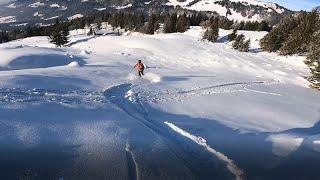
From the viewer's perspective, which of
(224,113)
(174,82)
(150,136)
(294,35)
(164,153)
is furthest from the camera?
(294,35)

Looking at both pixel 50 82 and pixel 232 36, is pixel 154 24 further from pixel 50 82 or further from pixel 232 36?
pixel 50 82

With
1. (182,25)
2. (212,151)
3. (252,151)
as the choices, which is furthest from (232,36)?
(212,151)

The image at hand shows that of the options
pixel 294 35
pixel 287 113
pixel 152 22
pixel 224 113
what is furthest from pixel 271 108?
pixel 152 22

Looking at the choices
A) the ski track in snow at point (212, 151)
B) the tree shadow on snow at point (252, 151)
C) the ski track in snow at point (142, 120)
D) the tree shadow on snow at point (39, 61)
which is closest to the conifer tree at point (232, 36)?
the tree shadow on snow at point (39, 61)

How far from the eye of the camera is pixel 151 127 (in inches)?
803

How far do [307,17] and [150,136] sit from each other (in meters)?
53.3

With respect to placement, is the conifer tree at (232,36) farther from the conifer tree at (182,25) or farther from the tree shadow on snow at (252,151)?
the tree shadow on snow at (252,151)

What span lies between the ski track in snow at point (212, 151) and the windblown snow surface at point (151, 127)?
0.04 meters

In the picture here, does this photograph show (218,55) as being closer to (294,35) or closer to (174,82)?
(294,35)

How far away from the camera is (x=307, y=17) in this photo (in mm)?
66000

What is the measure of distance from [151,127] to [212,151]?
132 inches

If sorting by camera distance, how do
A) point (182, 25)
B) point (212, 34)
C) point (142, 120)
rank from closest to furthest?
point (142, 120)
point (212, 34)
point (182, 25)

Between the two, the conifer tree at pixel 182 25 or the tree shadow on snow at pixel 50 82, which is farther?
the conifer tree at pixel 182 25

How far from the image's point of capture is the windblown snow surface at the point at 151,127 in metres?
15.6
